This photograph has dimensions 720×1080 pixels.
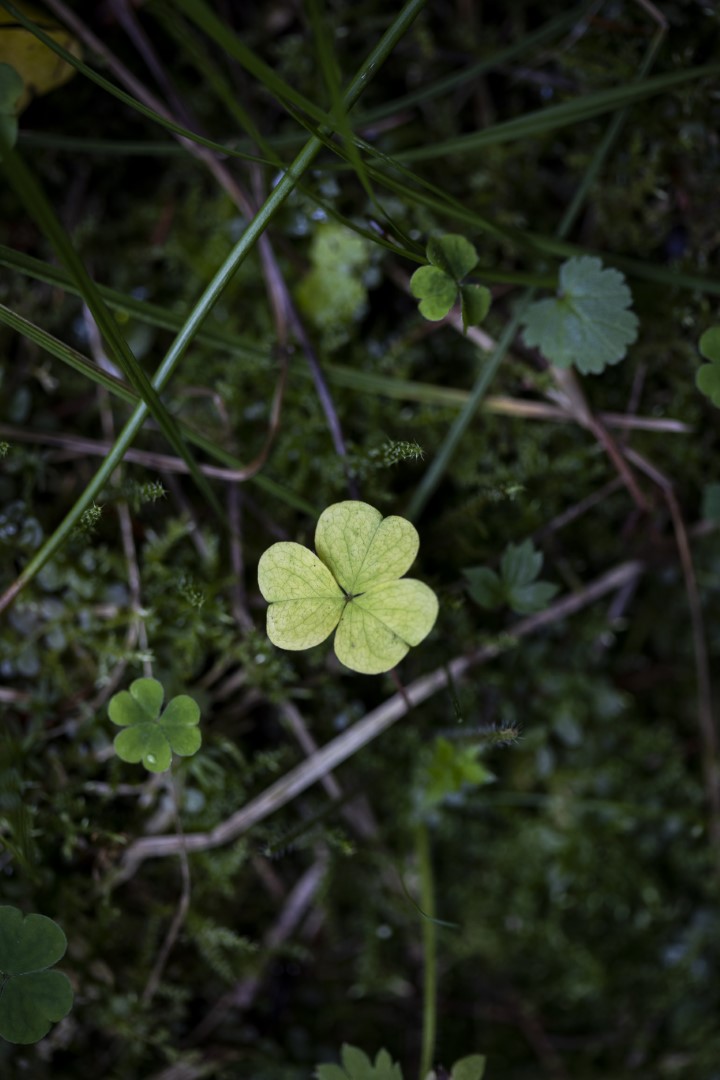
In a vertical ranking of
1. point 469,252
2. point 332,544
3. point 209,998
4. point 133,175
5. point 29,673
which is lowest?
point 209,998

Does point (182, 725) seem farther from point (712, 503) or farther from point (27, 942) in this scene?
point (712, 503)

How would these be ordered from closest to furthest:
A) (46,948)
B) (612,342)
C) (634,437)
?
(46,948) < (612,342) < (634,437)

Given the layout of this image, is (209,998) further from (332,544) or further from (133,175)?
(133,175)

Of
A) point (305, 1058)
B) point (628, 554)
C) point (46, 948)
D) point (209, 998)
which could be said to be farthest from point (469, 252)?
point (305, 1058)

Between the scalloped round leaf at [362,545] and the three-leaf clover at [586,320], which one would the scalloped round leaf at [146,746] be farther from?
the three-leaf clover at [586,320]

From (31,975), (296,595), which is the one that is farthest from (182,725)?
(31,975)

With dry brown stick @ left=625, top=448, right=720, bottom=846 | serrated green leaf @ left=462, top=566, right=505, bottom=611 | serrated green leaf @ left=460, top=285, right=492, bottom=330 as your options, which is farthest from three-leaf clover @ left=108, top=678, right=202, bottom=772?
dry brown stick @ left=625, top=448, right=720, bottom=846

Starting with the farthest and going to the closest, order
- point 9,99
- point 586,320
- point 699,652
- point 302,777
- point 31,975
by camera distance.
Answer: point 699,652, point 302,777, point 586,320, point 31,975, point 9,99
